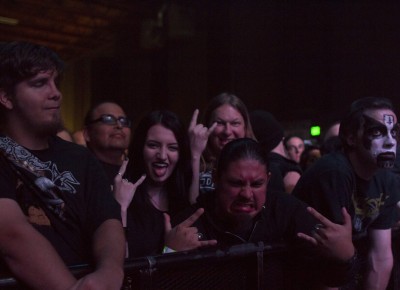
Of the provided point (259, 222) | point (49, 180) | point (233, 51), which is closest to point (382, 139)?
point (259, 222)

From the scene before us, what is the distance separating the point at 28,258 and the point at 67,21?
13717 millimetres

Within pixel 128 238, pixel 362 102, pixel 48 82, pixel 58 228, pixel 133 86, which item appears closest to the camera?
pixel 58 228

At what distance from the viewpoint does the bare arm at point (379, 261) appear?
109 inches

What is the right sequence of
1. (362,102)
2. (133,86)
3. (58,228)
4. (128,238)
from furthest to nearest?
(133,86), (362,102), (128,238), (58,228)

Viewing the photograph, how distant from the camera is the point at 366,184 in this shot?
9.32 ft

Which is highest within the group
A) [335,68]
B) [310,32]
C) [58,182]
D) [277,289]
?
[310,32]

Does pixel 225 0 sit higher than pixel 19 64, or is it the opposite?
pixel 225 0

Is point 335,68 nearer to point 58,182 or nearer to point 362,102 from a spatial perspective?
point 362,102

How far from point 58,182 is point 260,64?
11.7 m

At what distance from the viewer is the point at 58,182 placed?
1.81 m

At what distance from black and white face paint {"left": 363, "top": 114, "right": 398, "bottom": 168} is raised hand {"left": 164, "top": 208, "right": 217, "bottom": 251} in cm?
129

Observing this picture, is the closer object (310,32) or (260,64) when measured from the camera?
(310,32)

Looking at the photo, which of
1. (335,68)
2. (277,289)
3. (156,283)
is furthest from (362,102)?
(335,68)

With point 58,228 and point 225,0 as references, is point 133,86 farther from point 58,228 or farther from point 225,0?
point 58,228
